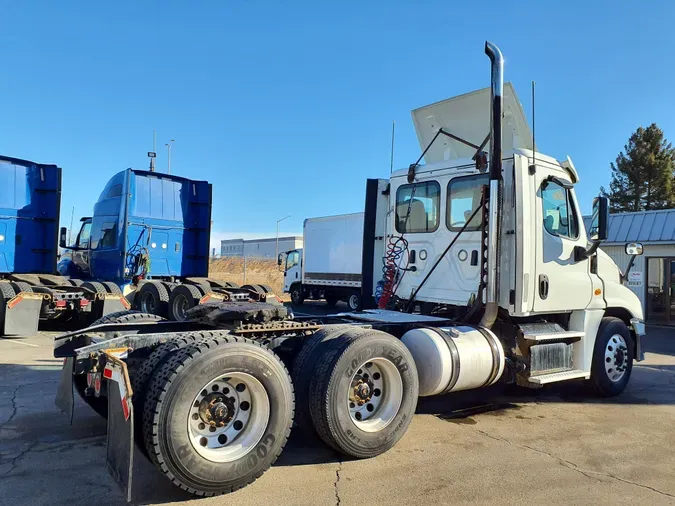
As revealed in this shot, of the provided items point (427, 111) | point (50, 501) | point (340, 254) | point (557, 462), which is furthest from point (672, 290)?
point (50, 501)

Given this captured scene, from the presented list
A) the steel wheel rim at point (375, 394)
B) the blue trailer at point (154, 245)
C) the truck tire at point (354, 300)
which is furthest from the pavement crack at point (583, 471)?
the truck tire at point (354, 300)

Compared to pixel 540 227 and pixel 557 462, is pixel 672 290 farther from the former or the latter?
pixel 557 462

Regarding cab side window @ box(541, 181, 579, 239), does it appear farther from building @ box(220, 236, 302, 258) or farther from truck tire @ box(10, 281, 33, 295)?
building @ box(220, 236, 302, 258)

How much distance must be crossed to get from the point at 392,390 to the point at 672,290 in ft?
53.5

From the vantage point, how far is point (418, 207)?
23.7ft

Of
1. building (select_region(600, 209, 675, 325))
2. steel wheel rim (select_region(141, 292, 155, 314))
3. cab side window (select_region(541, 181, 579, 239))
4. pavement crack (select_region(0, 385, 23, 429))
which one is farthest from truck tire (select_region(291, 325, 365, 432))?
building (select_region(600, 209, 675, 325))

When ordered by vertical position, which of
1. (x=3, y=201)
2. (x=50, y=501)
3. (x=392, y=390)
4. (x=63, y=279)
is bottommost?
(x=50, y=501)

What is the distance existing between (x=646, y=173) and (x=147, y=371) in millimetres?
36794

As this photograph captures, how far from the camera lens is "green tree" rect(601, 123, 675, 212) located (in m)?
33.4

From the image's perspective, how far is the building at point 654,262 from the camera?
17.4 metres

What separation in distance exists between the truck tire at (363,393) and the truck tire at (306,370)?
69mm

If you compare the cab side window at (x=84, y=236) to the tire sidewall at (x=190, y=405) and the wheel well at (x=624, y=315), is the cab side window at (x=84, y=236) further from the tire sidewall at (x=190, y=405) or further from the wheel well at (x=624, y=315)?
the wheel well at (x=624, y=315)

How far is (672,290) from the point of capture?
57.6ft

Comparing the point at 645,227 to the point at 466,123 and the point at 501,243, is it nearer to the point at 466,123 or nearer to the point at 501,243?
the point at 466,123
